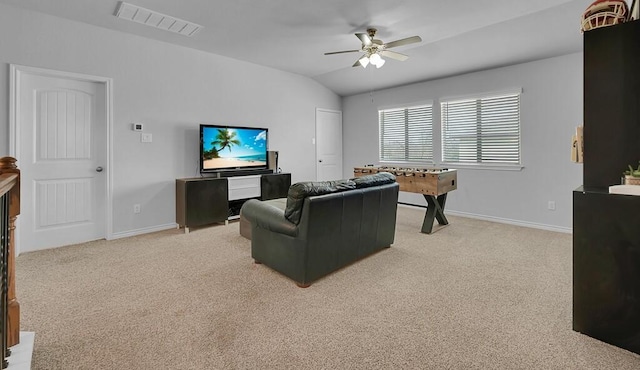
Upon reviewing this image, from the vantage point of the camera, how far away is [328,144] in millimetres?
6719

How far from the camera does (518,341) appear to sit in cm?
177

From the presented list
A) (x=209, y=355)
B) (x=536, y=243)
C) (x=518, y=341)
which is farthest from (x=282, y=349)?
(x=536, y=243)

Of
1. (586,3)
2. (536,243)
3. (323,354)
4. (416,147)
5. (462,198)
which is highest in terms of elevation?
(586,3)

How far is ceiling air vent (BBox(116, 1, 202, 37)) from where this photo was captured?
324cm

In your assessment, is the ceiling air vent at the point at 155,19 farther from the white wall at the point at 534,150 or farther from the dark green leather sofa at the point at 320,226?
the white wall at the point at 534,150

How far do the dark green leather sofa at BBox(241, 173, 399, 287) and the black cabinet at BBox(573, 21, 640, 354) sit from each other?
1.54m

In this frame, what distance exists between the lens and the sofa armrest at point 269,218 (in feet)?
8.24

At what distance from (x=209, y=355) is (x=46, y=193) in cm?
325

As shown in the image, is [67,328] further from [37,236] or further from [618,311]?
[618,311]

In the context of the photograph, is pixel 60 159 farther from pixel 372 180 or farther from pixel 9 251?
pixel 372 180

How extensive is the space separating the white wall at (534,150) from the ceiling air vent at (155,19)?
3963 mm

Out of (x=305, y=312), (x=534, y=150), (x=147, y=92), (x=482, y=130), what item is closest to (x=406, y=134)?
(x=482, y=130)

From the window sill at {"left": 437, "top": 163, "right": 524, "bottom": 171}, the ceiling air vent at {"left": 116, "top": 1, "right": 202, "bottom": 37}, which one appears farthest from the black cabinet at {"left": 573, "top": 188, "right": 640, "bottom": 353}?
the ceiling air vent at {"left": 116, "top": 1, "right": 202, "bottom": 37}

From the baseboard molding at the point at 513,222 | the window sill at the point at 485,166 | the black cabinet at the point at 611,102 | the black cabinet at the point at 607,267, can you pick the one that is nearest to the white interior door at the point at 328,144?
the window sill at the point at 485,166
